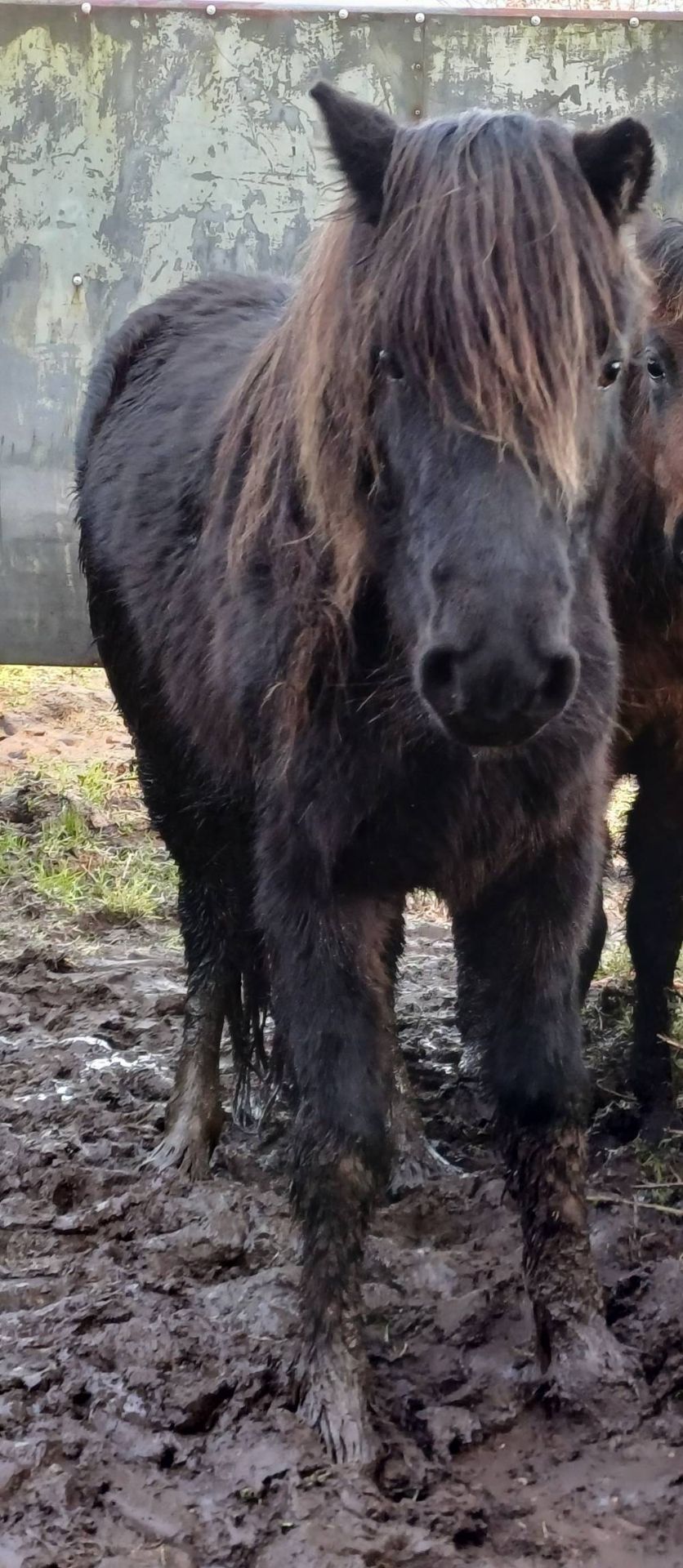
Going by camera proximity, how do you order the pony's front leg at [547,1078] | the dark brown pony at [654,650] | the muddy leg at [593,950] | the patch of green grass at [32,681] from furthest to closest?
the patch of green grass at [32,681] → the muddy leg at [593,950] → the dark brown pony at [654,650] → the pony's front leg at [547,1078]

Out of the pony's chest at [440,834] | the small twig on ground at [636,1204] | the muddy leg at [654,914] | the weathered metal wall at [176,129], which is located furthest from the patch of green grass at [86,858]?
the pony's chest at [440,834]

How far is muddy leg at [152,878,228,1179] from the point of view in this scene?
3494 millimetres

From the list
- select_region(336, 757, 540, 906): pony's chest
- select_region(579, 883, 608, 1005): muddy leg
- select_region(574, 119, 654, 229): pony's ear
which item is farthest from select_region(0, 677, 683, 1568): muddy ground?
select_region(574, 119, 654, 229): pony's ear

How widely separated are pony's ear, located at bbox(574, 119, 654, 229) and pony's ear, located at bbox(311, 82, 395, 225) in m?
0.29

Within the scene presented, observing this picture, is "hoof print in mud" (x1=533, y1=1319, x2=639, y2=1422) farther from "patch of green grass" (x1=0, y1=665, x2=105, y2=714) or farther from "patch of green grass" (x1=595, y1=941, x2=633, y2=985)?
"patch of green grass" (x1=0, y1=665, x2=105, y2=714)

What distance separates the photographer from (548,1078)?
103 inches

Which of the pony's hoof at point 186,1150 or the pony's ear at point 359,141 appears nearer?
the pony's ear at point 359,141

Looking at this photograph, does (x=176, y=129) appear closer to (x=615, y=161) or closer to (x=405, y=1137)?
(x=615, y=161)

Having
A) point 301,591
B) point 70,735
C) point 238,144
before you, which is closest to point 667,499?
point 301,591

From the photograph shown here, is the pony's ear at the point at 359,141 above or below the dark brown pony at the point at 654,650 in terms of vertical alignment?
above

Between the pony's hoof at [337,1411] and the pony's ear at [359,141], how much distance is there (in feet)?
6.14

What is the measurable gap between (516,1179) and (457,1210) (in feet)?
1.74

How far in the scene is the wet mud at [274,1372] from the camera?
217 cm

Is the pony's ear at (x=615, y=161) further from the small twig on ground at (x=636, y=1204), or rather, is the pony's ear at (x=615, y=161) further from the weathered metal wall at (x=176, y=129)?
the weathered metal wall at (x=176, y=129)
